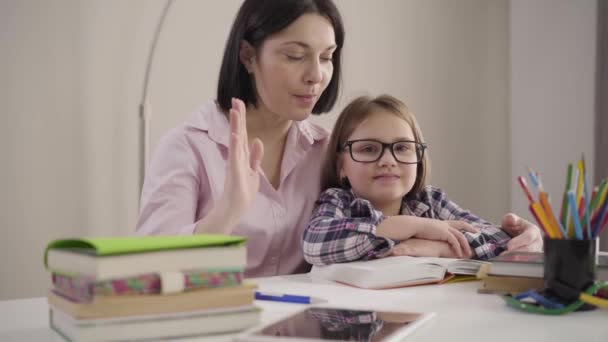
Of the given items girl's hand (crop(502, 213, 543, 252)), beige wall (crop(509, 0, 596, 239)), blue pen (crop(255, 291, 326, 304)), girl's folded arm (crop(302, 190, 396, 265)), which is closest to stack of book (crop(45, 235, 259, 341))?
blue pen (crop(255, 291, 326, 304))

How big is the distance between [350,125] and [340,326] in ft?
2.77

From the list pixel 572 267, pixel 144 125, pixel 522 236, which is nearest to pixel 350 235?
pixel 522 236

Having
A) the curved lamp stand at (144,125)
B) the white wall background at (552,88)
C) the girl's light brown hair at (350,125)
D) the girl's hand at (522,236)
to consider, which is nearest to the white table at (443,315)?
the girl's hand at (522,236)

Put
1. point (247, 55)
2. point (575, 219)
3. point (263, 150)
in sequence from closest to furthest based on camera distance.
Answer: point (575, 219) < point (263, 150) < point (247, 55)

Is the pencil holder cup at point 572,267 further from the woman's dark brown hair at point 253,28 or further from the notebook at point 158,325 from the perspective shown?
the woman's dark brown hair at point 253,28

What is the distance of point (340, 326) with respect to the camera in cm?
79

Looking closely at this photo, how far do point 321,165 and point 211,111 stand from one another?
0.29 metres

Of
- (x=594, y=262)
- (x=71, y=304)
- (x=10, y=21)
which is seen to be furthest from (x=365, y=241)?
(x=10, y=21)

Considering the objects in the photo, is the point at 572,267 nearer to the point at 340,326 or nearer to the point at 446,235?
the point at 340,326

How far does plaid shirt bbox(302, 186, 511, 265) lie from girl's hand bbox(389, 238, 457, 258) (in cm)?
2

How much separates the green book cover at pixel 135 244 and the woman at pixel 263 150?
655mm

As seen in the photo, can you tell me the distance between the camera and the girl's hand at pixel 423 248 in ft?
4.40

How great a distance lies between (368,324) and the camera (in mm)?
811

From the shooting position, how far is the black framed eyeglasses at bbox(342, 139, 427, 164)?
150 centimetres
